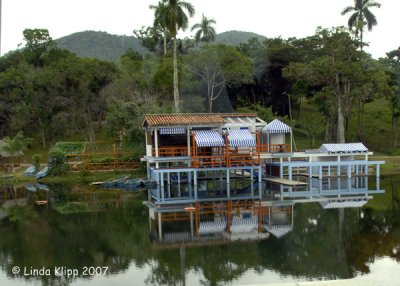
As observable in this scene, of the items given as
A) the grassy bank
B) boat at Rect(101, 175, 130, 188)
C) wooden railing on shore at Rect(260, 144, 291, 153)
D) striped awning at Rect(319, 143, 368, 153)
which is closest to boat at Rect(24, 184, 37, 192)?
the grassy bank

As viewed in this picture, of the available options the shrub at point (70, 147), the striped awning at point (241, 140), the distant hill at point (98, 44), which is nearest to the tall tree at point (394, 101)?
the striped awning at point (241, 140)

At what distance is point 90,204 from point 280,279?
1691 centimetres

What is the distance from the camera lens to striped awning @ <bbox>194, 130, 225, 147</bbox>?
31141mm

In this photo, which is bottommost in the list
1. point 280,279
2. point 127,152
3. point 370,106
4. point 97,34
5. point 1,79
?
point 280,279

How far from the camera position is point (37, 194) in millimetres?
32781

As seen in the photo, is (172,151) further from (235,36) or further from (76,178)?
(235,36)

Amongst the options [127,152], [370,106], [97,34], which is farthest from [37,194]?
[97,34]

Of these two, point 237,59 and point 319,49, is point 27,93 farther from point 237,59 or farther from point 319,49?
point 319,49

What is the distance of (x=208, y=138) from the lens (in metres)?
31.7

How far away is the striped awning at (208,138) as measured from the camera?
1226 inches

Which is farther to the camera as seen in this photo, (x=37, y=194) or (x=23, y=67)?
(x=23, y=67)

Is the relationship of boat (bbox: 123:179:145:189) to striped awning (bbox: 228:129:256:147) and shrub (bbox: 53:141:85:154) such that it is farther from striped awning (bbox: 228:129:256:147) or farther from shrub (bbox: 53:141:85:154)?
shrub (bbox: 53:141:85:154)

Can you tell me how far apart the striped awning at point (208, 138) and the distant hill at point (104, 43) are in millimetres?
74296

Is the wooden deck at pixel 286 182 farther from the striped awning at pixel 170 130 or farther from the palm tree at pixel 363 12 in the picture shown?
the palm tree at pixel 363 12
